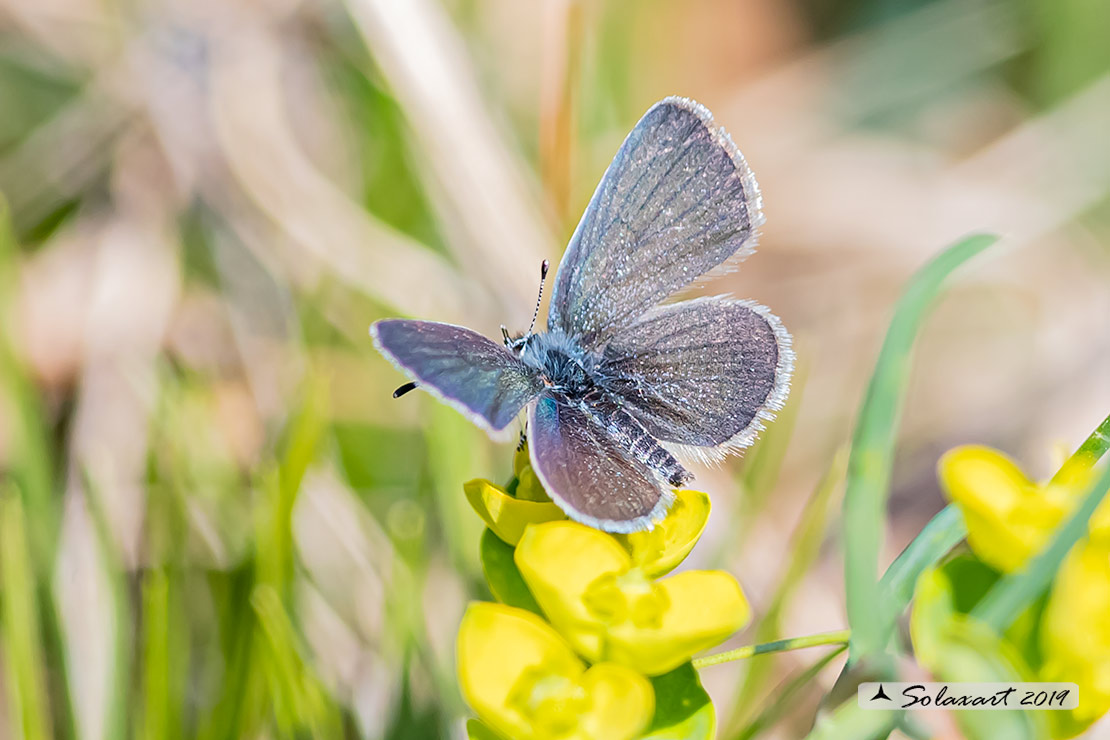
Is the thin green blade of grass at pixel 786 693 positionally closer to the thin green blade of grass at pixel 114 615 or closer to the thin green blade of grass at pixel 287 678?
the thin green blade of grass at pixel 287 678

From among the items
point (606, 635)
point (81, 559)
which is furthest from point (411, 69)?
point (606, 635)

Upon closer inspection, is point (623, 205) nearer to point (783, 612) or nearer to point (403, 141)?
point (783, 612)

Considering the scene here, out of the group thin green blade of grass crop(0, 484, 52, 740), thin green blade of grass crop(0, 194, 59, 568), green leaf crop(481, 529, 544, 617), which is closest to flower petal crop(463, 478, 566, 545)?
green leaf crop(481, 529, 544, 617)

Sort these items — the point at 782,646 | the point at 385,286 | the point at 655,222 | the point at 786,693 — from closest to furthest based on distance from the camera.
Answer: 1. the point at 782,646
2. the point at 786,693
3. the point at 655,222
4. the point at 385,286

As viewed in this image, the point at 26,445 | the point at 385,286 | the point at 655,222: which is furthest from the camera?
the point at 385,286

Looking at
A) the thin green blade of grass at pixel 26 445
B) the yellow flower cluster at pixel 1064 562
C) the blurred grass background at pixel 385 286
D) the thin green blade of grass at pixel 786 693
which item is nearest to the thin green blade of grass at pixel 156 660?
the blurred grass background at pixel 385 286

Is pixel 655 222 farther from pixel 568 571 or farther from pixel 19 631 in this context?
pixel 19 631

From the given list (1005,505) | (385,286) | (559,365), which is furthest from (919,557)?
(385,286)
